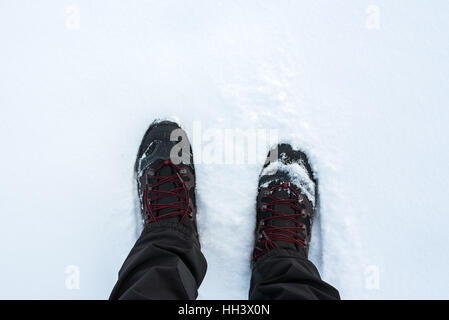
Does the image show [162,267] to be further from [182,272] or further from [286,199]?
[286,199]

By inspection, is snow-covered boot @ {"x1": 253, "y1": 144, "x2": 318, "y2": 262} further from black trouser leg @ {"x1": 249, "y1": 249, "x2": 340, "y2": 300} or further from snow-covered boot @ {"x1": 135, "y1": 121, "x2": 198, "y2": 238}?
snow-covered boot @ {"x1": 135, "y1": 121, "x2": 198, "y2": 238}

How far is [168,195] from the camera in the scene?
101 cm

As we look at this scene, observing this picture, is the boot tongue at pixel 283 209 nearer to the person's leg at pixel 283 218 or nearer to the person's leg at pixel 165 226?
the person's leg at pixel 283 218

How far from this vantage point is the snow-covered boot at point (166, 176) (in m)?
0.98

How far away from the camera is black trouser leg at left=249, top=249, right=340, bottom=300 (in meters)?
0.77

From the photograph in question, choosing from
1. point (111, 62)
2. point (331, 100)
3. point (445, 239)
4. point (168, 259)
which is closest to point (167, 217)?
point (168, 259)

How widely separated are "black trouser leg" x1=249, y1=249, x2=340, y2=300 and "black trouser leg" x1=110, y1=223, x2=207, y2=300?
0.17 meters

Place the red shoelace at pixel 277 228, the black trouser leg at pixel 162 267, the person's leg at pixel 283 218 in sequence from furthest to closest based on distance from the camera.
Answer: the red shoelace at pixel 277 228
the person's leg at pixel 283 218
the black trouser leg at pixel 162 267

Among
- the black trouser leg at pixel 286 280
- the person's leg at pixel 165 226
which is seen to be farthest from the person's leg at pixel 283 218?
the person's leg at pixel 165 226

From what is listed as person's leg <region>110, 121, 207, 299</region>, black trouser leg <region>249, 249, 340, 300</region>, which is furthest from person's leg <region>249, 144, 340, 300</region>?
person's leg <region>110, 121, 207, 299</region>

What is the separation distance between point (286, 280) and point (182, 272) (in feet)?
0.92

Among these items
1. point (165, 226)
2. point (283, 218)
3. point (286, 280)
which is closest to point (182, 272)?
point (165, 226)
